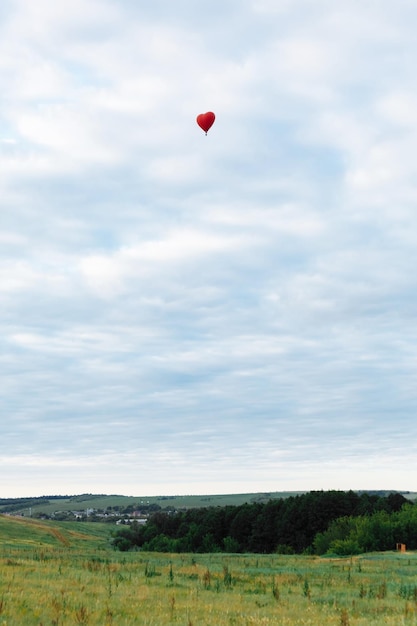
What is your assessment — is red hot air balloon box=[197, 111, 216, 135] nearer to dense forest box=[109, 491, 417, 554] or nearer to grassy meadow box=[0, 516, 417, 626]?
grassy meadow box=[0, 516, 417, 626]

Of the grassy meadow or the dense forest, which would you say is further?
the dense forest

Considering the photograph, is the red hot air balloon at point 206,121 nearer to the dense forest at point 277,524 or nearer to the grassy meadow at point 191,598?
the grassy meadow at point 191,598

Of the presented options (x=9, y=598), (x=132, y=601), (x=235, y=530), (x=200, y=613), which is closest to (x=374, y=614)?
(x=200, y=613)

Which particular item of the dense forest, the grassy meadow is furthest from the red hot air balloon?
the dense forest

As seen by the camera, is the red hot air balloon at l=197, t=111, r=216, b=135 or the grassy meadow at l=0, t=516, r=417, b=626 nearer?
the grassy meadow at l=0, t=516, r=417, b=626

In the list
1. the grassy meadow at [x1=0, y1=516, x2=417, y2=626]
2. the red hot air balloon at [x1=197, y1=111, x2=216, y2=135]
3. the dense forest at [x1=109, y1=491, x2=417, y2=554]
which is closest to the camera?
the grassy meadow at [x1=0, y1=516, x2=417, y2=626]

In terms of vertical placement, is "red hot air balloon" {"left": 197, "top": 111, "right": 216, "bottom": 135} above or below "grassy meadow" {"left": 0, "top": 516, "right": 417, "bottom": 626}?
above

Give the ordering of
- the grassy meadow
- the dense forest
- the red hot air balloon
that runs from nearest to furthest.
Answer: the grassy meadow, the red hot air balloon, the dense forest

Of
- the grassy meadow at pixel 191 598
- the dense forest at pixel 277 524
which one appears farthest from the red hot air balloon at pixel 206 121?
the dense forest at pixel 277 524
